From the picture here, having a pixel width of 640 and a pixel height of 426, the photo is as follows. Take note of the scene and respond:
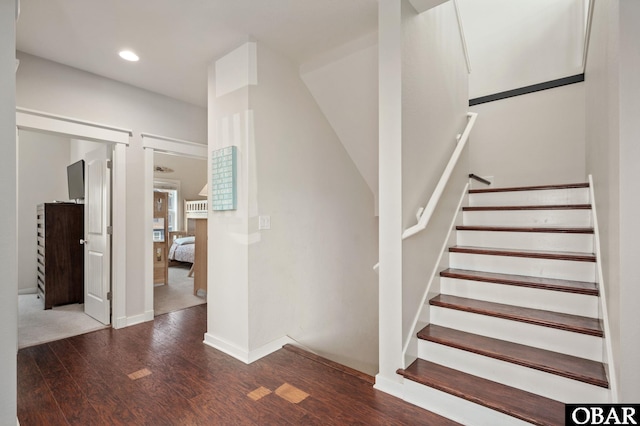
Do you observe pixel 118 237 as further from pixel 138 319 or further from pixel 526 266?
pixel 526 266

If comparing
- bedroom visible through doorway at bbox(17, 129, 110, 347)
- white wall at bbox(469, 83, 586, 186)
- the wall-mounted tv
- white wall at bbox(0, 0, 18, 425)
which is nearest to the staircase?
white wall at bbox(469, 83, 586, 186)

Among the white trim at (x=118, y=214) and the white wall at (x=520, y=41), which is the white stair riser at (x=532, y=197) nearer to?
the white wall at (x=520, y=41)

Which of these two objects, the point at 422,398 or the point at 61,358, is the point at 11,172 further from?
the point at 422,398

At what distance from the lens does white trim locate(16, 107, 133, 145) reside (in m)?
2.60

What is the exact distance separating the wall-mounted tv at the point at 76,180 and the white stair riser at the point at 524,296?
485 centimetres

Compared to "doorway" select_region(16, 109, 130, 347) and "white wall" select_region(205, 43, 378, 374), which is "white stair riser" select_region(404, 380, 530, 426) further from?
"doorway" select_region(16, 109, 130, 347)

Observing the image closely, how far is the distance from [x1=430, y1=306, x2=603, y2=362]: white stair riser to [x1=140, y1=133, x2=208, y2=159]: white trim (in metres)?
3.29

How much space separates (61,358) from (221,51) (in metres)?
2.95

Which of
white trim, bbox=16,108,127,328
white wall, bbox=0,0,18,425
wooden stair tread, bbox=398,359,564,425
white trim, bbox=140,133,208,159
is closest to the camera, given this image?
white wall, bbox=0,0,18,425

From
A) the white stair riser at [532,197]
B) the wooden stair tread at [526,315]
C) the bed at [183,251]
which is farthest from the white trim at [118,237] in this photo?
the white stair riser at [532,197]

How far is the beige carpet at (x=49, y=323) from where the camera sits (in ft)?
9.55

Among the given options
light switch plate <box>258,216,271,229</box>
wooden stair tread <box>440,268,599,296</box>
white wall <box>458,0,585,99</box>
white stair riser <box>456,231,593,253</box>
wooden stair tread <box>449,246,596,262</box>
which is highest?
white wall <box>458,0,585,99</box>

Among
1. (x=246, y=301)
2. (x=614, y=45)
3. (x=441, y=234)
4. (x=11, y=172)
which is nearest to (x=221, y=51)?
(x=11, y=172)

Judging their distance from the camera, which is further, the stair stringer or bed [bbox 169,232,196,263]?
bed [bbox 169,232,196,263]
